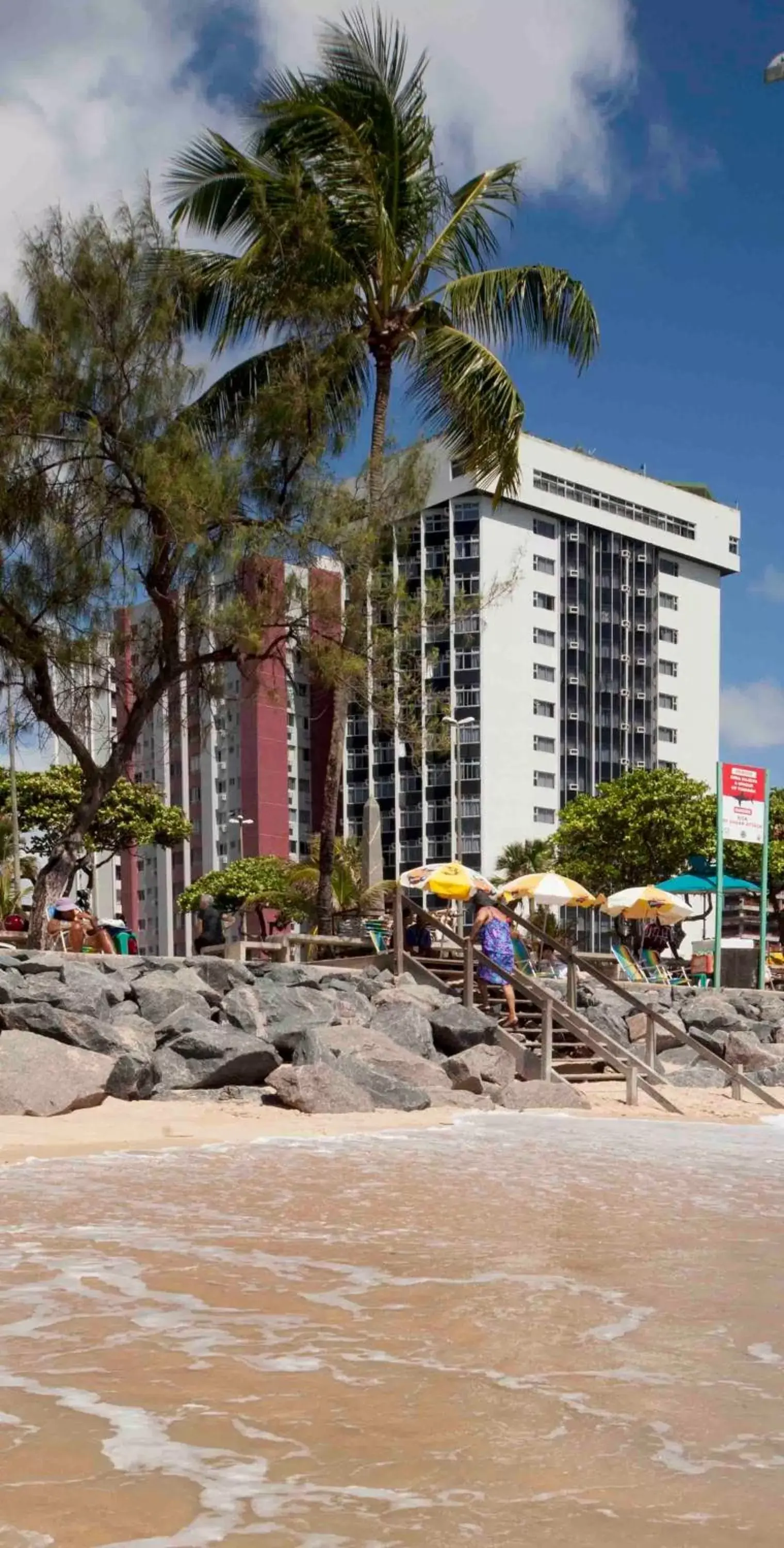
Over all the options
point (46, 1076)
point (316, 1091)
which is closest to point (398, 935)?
point (316, 1091)

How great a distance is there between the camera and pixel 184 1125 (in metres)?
11.6

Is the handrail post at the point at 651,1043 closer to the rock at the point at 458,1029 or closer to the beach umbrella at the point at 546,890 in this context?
the rock at the point at 458,1029

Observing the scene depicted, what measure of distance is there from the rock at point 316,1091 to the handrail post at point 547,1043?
3.24 meters

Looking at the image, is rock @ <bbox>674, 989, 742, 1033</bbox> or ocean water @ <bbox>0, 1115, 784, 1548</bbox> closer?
ocean water @ <bbox>0, 1115, 784, 1548</bbox>

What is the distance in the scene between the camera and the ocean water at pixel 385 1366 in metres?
3.31

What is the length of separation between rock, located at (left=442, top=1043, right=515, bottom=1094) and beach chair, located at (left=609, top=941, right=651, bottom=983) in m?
13.0

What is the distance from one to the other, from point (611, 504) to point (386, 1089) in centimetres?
9449

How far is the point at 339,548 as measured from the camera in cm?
1870

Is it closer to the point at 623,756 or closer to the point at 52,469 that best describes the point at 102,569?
the point at 52,469

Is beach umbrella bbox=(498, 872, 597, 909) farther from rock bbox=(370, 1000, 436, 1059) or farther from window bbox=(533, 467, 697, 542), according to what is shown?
window bbox=(533, 467, 697, 542)

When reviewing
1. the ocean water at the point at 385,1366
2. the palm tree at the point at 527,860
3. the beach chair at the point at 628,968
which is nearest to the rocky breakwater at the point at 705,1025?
the beach chair at the point at 628,968

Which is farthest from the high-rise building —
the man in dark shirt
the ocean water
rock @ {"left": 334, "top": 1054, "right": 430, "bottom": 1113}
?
the ocean water

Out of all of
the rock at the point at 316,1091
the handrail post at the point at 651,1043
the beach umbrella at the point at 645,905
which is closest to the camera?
the rock at the point at 316,1091

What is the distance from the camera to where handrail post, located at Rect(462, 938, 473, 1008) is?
55.9ft
